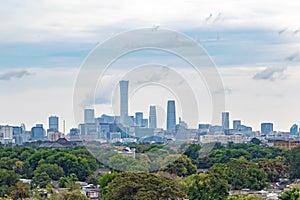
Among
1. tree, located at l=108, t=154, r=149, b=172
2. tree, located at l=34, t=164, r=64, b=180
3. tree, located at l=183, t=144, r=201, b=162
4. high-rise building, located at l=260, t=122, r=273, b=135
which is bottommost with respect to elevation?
tree, located at l=34, t=164, r=64, b=180

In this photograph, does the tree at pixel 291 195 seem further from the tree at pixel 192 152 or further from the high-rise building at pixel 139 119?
the high-rise building at pixel 139 119

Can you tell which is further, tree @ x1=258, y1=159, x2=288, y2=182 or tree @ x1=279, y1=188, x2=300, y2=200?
tree @ x1=258, y1=159, x2=288, y2=182

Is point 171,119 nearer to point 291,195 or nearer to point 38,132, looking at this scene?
point 291,195

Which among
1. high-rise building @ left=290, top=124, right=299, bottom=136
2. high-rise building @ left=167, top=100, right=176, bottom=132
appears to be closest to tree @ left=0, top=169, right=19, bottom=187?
high-rise building @ left=167, top=100, right=176, bottom=132

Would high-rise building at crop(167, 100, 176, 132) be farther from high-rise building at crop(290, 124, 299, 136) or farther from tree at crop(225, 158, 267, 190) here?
high-rise building at crop(290, 124, 299, 136)

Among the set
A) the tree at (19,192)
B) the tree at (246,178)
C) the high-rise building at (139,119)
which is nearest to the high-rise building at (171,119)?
the high-rise building at (139,119)

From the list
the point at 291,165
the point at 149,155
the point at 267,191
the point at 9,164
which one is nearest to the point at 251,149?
the point at 149,155

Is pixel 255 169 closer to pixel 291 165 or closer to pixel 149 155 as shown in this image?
pixel 291 165
